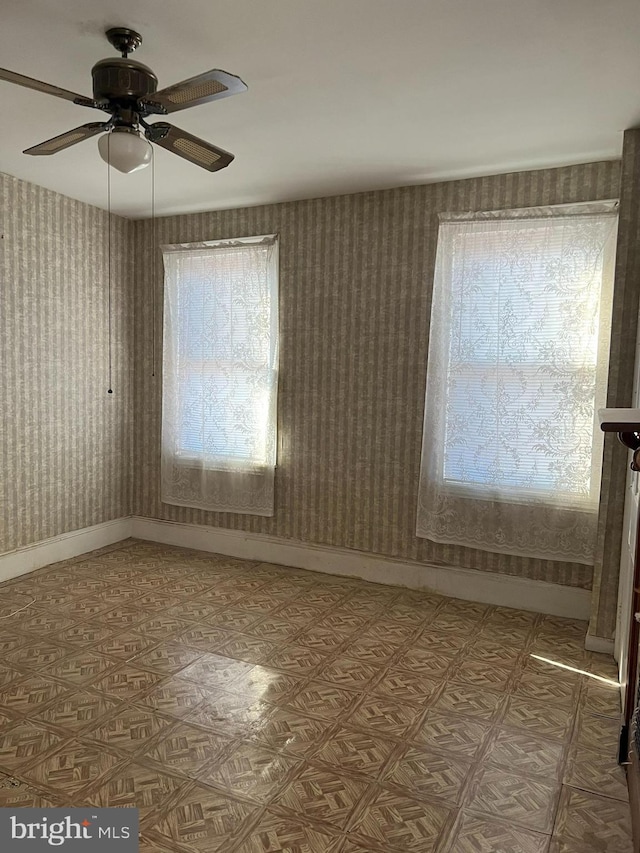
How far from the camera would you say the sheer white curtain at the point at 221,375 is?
15.1ft

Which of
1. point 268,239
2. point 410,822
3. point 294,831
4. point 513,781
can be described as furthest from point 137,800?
point 268,239

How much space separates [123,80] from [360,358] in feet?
7.85

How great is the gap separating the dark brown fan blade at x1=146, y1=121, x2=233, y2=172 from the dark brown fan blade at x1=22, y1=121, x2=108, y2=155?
0.59ft

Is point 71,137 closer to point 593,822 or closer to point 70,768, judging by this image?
point 70,768

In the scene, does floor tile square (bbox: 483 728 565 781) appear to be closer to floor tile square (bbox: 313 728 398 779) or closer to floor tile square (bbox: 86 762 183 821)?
floor tile square (bbox: 313 728 398 779)

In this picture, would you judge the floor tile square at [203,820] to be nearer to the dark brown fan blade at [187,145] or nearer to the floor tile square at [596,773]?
the floor tile square at [596,773]

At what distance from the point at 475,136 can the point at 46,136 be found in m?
2.25

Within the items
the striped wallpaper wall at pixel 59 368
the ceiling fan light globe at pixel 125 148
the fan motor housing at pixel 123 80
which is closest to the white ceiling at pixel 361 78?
the fan motor housing at pixel 123 80

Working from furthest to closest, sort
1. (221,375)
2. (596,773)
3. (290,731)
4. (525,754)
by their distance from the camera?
(221,375) → (290,731) → (525,754) → (596,773)

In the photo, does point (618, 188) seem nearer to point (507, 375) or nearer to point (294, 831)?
point (507, 375)

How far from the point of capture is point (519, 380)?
3.76 metres

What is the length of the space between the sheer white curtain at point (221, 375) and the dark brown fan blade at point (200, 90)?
241cm

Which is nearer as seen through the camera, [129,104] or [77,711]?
[129,104]

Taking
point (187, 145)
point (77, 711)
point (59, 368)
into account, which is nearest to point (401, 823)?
point (77, 711)
